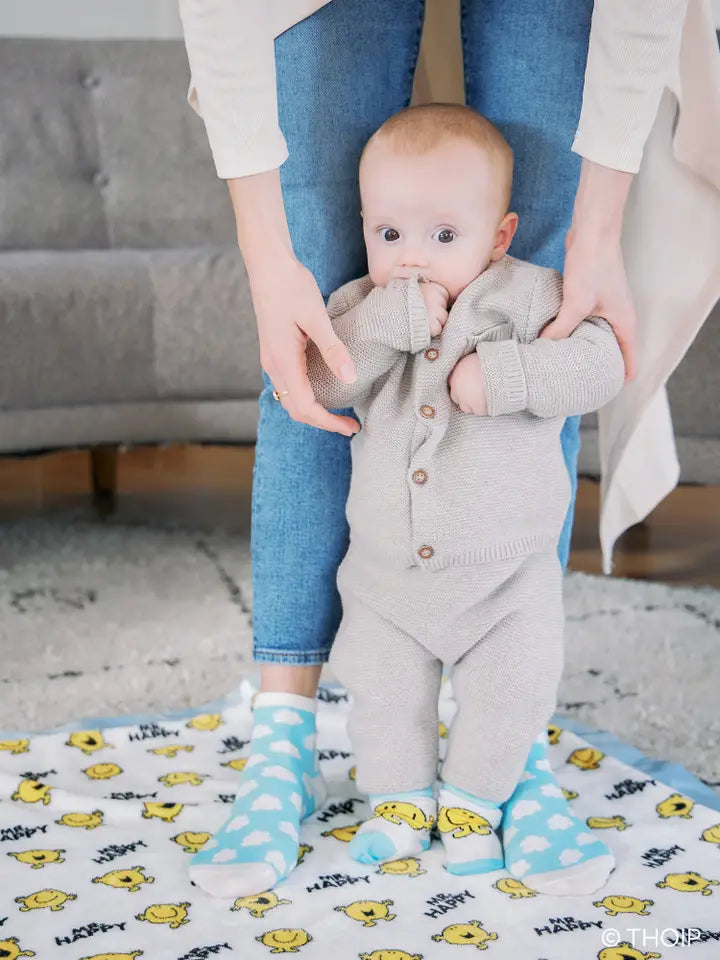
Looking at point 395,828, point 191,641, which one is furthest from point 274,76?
point 191,641

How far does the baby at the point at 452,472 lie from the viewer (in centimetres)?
98

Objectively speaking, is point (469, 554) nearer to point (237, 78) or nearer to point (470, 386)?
point (470, 386)

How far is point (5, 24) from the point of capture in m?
2.85

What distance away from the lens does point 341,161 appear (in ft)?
3.46

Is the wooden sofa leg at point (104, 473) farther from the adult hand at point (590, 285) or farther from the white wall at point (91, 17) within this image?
the adult hand at point (590, 285)

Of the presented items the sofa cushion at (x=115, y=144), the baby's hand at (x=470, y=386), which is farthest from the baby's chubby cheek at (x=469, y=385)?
the sofa cushion at (x=115, y=144)

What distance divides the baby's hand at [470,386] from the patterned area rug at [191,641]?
0.49 m

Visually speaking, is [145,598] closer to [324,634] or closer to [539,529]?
[324,634]

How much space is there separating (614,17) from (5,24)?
2318 millimetres

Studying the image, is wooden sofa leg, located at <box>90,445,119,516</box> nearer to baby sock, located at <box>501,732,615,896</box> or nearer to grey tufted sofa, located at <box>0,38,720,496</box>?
grey tufted sofa, located at <box>0,38,720,496</box>

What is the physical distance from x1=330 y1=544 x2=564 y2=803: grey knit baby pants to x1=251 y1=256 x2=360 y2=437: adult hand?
6.2 inches

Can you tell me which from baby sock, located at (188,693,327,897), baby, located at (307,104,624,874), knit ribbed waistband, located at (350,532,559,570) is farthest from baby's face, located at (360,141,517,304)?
baby sock, located at (188,693,327,897)

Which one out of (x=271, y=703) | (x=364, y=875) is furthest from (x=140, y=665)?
(x=364, y=875)

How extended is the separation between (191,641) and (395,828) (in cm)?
64
